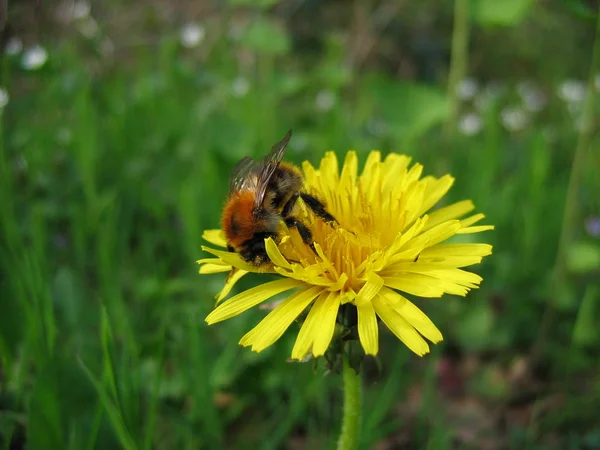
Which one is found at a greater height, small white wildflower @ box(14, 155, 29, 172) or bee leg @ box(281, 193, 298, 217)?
small white wildflower @ box(14, 155, 29, 172)

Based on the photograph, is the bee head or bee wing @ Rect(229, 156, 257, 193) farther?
bee wing @ Rect(229, 156, 257, 193)

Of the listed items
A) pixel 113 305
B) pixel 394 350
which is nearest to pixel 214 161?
pixel 113 305

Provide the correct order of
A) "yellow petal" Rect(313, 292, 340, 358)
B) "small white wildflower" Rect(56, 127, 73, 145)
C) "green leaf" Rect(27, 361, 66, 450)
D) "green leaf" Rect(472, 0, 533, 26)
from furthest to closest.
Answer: "small white wildflower" Rect(56, 127, 73, 145) < "green leaf" Rect(472, 0, 533, 26) < "green leaf" Rect(27, 361, 66, 450) < "yellow petal" Rect(313, 292, 340, 358)

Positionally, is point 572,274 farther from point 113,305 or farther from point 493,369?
point 113,305

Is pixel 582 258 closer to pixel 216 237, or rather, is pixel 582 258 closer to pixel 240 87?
pixel 216 237

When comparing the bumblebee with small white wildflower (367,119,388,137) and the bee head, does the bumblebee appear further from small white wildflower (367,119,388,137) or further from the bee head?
small white wildflower (367,119,388,137)

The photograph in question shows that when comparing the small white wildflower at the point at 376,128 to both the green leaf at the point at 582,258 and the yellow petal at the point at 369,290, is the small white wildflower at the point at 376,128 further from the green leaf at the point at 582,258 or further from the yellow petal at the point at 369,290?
the yellow petal at the point at 369,290

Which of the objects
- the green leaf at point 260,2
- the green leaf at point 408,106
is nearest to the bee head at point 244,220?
the green leaf at point 408,106

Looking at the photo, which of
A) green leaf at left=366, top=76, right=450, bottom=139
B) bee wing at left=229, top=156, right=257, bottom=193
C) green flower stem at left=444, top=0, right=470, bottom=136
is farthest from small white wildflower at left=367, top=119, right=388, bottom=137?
bee wing at left=229, top=156, right=257, bottom=193
